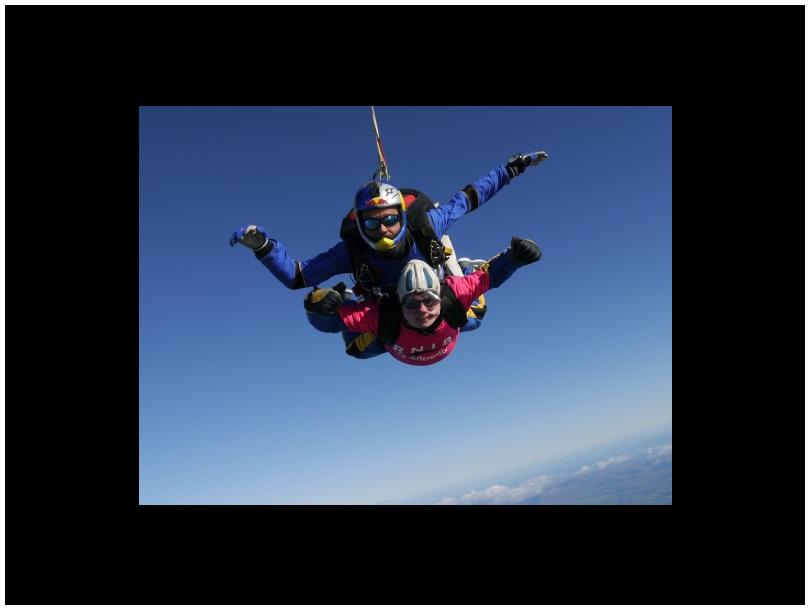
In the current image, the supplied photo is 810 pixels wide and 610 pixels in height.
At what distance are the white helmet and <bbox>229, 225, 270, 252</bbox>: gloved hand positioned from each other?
103 centimetres

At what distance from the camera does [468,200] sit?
12.3 feet

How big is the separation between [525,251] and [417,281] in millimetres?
767

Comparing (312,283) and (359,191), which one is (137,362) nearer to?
(312,283)

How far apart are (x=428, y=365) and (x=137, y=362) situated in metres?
2.37

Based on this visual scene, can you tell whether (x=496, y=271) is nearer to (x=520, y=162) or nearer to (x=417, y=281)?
(x=417, y=281)

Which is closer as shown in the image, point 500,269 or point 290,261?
point 500,269

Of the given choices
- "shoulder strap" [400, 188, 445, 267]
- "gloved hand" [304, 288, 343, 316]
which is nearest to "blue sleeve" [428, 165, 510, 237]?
"shoulder strap" [400, 188, 445, 267]

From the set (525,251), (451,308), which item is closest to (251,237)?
(451,308)

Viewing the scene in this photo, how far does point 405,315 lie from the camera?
307 centimetres

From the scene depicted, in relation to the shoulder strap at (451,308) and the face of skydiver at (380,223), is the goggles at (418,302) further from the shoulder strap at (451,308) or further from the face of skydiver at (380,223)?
the face of skydiver at (380,223)

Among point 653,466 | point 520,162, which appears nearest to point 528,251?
point 520,162

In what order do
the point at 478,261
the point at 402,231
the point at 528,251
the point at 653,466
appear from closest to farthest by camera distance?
the point at 528,251 < the point at 402,231 < the point at 478,261 < the point at 653,466

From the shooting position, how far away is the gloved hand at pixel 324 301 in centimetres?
288

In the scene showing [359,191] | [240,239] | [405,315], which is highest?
[359,191]
